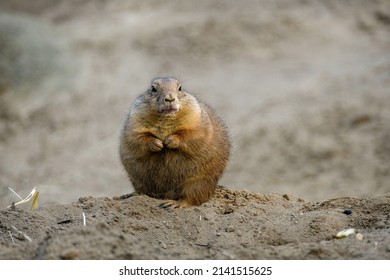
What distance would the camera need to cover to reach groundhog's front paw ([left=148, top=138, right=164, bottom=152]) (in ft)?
21.4

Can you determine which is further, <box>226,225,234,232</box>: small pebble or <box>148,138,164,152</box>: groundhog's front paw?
<box>148,138,164,152</box>: groundhog's front paw

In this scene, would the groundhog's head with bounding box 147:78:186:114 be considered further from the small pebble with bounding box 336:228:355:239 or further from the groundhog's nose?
the small pebble with bounding box 336:228:355:239

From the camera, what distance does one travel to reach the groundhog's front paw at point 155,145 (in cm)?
654

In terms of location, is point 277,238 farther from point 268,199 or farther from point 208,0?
point 208,0

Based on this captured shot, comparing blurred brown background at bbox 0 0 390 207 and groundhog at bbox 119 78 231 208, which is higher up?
blurred brown background at bbox 0 0 390 207

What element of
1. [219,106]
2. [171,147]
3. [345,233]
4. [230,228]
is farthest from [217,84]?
[345,233]

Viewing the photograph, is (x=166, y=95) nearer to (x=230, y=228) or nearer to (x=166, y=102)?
(x=166, y=102)

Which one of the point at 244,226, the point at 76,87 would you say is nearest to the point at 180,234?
the point at 244,226

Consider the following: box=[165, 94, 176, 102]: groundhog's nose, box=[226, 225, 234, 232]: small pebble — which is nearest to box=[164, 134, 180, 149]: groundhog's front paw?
box=[165, 94, 176, 102]: groundhog's nose

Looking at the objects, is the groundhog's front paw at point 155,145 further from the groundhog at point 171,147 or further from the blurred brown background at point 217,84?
the blurred brown background at point 217,84

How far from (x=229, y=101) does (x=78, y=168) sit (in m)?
4.22

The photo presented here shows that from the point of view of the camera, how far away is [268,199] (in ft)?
23.4

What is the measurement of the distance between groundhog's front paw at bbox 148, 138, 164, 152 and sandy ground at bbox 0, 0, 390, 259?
18.6 inches

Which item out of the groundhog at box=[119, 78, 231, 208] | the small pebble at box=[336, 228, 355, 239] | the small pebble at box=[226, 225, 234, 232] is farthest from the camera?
the groundhog at box=[119, 78, 231, 208]
